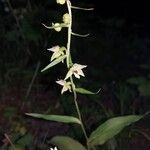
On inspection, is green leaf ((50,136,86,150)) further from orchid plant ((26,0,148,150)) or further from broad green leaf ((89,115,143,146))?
A: broad green leaf ((89,115,143,146))

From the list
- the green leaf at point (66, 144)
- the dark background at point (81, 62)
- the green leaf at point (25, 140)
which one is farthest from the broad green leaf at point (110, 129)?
the green leaf at point (25, 140)

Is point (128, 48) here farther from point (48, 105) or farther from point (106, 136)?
point (106, 136)

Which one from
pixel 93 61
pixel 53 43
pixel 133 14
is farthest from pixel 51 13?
pixel 133 14

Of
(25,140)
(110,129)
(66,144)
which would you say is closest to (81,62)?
(25,140)

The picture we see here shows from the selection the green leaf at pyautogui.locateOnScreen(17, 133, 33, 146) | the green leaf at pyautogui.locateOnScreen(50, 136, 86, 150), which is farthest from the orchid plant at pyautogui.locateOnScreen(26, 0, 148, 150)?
Result: the green leaf at pyautogui.locateOnScreen(17, 133, 33, 146)

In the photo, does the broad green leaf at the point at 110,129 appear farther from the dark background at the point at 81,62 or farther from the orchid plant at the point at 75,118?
the dark background at the point at 81,62

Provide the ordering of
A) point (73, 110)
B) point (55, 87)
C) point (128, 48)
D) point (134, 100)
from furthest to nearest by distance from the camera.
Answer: point (128, 48)
point (55, 87)
point (134, 100)
point (73, 110)

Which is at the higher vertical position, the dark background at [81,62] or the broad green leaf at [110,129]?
the broad green leaf at [110,129]

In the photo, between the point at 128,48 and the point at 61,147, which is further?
the point at 128,48
